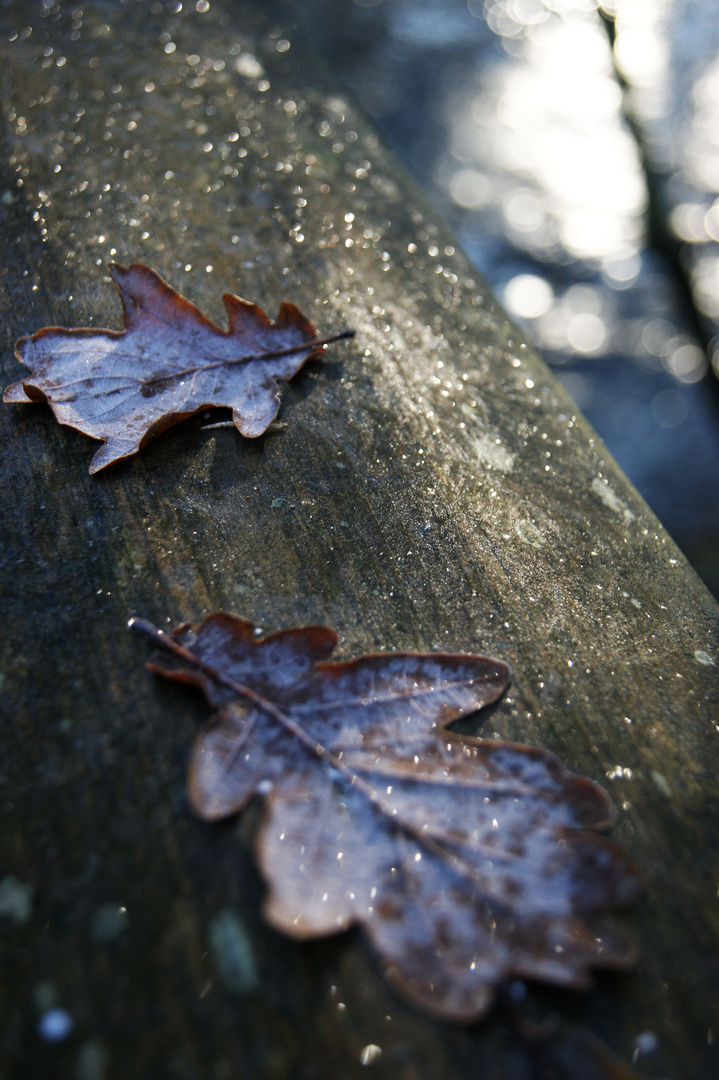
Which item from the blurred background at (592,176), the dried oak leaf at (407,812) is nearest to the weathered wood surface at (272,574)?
the dried oak leaf at (407,812)

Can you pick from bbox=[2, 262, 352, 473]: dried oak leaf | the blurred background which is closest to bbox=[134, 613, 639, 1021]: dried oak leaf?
bbox=[2, 262, 352, 473]: dried oak leaf

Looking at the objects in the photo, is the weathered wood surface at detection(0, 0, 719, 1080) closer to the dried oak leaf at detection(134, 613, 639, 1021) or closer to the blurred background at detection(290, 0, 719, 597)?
the dried oak leaf at detection(134, 613, 639, 1021)

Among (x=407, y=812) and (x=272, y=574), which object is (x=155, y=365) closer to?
(x=272, y=574)

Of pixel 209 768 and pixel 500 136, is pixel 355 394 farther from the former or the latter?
pixel 500 136

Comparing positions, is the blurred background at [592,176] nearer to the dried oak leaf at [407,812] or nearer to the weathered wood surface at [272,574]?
the weathered wood surface at [272,574]

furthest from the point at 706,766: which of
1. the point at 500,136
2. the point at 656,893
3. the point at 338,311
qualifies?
the point at 500,136

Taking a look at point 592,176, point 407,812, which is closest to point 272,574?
point 407,812
